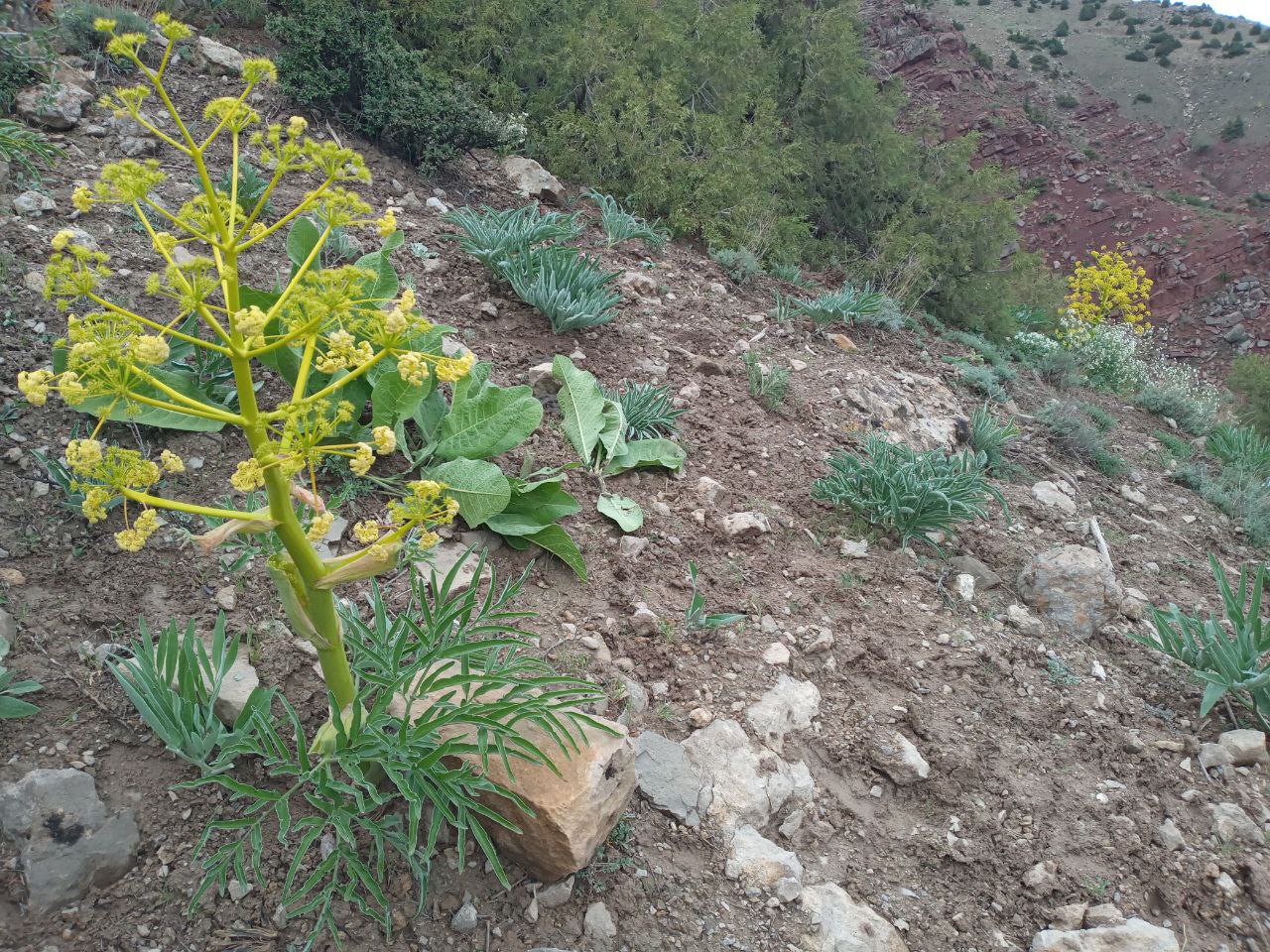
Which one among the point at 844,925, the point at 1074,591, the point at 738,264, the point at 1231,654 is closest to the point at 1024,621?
the point at 1074,591

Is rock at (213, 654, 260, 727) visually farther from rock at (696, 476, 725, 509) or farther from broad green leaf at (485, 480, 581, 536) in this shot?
rock at (696, 476, 725, 509)

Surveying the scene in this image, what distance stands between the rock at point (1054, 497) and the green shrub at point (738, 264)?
7.87ft

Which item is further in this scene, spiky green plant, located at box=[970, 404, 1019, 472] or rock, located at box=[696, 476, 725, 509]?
spiky green plant, located at box=[970, 404, 1019, 472]

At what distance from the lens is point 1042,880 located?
6.99 feet

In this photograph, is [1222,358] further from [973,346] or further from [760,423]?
[760,423]

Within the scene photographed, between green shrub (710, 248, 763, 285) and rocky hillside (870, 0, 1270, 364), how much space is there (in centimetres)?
2715

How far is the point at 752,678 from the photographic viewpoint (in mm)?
2533

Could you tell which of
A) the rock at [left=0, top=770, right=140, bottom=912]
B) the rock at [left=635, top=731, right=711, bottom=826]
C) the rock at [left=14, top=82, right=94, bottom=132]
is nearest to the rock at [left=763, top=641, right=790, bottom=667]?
the rock at [left=635, top=731, right=711, bottom=826]

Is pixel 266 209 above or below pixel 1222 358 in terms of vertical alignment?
above

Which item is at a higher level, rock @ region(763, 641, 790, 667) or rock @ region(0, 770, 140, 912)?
rock @ region(763, 641, 790, 667)

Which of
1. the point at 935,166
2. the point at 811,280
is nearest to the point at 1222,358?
the point at 935,166

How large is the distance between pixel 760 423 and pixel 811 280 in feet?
9.34

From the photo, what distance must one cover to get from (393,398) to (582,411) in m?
0.86

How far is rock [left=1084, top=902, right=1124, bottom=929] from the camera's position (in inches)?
79.7
